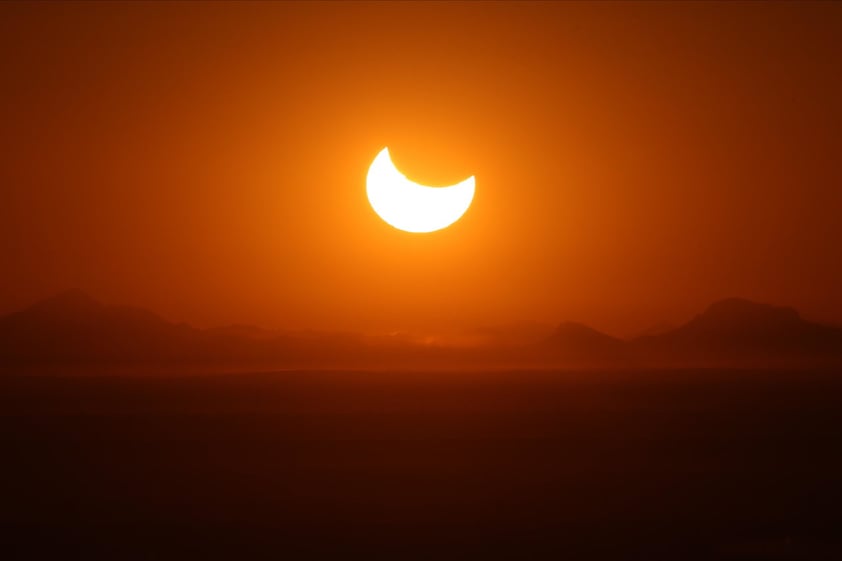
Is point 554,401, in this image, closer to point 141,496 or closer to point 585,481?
point 585,481

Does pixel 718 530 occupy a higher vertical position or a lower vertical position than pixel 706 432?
lower

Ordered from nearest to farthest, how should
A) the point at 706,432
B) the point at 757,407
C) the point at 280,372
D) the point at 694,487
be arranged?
the point at 694,487 → the point at 706,432 → the point at 757,407 → the point at 280,372

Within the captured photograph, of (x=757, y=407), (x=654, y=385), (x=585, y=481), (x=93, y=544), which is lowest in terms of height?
(x=93, y=544)

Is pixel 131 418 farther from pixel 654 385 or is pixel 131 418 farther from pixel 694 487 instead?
pixel 654 385

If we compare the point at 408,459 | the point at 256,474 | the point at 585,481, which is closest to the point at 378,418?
the point at 408,459

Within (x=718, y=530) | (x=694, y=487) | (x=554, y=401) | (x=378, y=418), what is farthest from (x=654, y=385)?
(x=718, y=530)

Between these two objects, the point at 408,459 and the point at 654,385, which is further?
the point at 654,385

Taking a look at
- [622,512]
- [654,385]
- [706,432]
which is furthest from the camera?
[654,385]
